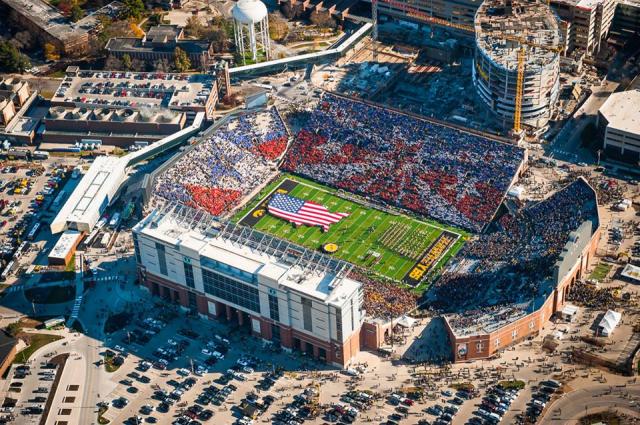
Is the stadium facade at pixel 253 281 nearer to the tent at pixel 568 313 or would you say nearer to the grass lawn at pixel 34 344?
the grass lawn at pixel 34 344

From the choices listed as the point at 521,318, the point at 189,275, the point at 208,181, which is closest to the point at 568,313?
the point at 521,318

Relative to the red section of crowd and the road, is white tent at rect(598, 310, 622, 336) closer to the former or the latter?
the road

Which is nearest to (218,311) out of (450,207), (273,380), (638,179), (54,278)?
(273,380)

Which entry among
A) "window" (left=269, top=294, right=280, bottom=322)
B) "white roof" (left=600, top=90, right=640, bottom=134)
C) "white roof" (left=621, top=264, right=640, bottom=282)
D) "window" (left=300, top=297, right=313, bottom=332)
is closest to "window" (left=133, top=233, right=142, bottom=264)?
"window" (left=269, top=294, right=280, bottom=322)

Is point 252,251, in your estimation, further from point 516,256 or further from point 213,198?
point 516,256

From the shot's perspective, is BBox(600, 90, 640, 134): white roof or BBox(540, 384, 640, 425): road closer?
BBox(540, 384, 640, 425): road
